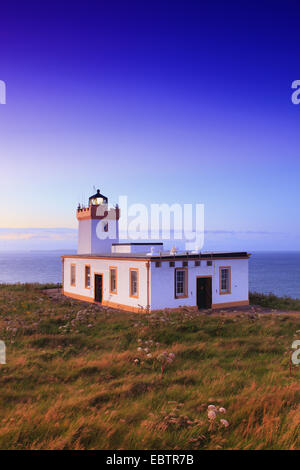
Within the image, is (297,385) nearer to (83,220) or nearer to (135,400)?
(135,400)

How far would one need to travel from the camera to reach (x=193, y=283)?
20.9 meters

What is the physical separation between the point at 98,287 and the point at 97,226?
6.95 metres

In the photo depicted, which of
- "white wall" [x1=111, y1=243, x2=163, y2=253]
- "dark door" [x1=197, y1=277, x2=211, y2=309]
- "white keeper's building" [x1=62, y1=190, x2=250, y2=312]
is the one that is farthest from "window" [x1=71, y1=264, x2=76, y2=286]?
"dark door" [x1=197, y1=277, x2=211, y2=309]

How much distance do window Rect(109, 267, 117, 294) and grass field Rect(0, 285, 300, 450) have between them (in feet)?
25.1

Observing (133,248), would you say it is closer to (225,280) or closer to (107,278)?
(107,278)

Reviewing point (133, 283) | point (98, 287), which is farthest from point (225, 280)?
point (98, 287)

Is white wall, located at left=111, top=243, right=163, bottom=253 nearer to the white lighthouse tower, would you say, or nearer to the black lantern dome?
the white lighthouse tower

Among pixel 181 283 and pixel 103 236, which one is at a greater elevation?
pixel 103 236

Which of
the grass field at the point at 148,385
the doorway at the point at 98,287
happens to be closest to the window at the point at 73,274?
the doorway at the point at 98,287

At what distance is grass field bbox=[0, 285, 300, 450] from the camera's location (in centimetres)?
539

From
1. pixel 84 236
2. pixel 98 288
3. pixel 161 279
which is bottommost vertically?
pixel 98 288

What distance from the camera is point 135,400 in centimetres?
708

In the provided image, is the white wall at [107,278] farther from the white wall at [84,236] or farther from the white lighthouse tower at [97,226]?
the white lighthouse tower at [97,226]
